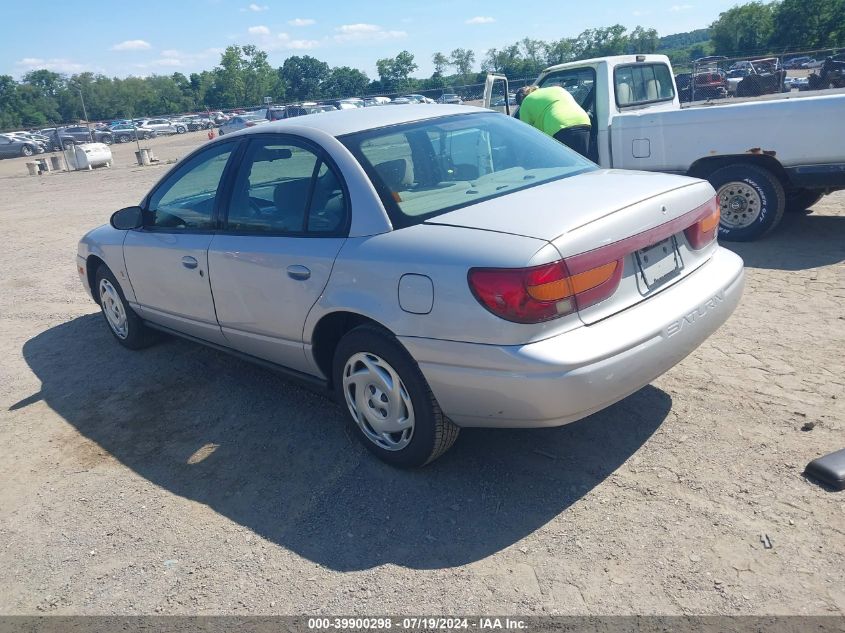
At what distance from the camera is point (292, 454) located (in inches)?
148

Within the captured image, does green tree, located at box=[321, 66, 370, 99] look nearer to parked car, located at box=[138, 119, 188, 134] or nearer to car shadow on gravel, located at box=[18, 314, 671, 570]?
parked car, located at box=[138, 119, 188, 134]

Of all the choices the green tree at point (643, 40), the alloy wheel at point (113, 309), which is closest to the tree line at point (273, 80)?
the green tree at point (643, 40)

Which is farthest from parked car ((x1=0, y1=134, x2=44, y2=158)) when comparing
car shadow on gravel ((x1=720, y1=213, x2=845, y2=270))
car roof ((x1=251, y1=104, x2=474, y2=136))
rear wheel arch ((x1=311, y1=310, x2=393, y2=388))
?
rear wheel arch ((x1=311, y1=310, x2=393, y2=388))

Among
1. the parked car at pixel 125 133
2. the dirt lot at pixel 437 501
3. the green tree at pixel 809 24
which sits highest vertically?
the green tree at pixel 809 24

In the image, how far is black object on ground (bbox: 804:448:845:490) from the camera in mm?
2959

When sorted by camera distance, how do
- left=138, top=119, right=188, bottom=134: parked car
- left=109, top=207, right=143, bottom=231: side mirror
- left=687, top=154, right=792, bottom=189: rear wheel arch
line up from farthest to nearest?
left=138, top=119, right=188, bottom=134: parked car → left=687, top=154, right=792, bottom=189: rear wheel arch → left=109, top=207, right=143, bottom=231: side mirror

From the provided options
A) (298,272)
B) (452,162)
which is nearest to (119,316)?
(298,272)

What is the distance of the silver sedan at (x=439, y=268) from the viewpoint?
2773 millimetres

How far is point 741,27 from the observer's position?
74000 millimetres

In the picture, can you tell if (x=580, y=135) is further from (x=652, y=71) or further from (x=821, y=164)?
(x=821, y=164)

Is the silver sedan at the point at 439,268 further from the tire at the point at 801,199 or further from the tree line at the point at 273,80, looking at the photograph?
the tree line at the point at 273,80

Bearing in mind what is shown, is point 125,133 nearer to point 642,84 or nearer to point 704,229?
point 642,84

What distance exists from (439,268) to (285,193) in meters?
1.35

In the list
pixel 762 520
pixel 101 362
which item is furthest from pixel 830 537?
pixel 101 362
